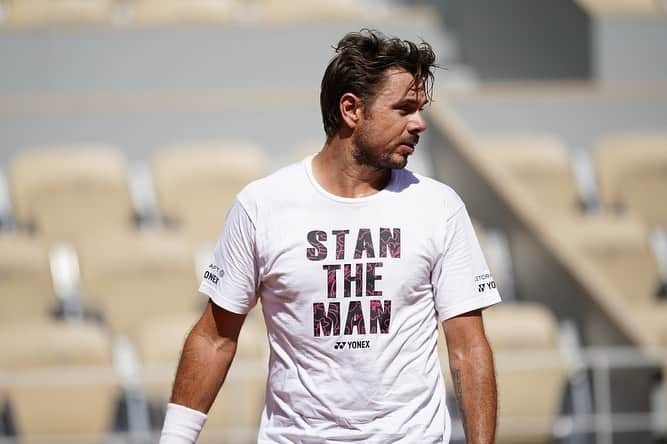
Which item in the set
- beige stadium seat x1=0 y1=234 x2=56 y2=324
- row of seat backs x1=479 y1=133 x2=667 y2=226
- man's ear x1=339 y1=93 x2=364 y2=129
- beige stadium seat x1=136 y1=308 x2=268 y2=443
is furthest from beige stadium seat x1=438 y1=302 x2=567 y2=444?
man's ear x1=339 y1=93 x2=364 y2=129

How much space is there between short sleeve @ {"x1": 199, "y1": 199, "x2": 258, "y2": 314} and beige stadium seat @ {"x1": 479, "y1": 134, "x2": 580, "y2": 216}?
4570mm

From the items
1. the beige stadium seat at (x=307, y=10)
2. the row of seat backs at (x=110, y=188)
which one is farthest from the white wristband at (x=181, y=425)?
the beige stadium seat at (x=307, y=10)

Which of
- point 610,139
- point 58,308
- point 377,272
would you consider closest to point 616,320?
point 610,139

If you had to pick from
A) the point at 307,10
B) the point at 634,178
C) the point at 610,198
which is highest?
the point at 307,10

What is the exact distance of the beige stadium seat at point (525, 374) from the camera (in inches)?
215

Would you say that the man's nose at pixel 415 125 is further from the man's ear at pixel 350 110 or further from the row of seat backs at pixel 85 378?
the row of seat backs at pixel 85 378

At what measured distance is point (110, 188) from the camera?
6641 mm

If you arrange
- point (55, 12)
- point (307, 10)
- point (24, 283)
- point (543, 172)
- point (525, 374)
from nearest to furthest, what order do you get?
point (525, 374), point (24, 283), point (543, 172), point (55, 12), point (307, 10)

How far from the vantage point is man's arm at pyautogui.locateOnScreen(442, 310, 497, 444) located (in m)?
2.54

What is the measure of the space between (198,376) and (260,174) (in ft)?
13.7

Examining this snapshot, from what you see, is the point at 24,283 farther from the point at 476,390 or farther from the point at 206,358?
the point at 476,390

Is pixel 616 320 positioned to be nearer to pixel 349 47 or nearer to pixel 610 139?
pixel 610 139

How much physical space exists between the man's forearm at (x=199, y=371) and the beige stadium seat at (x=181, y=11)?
5.77 m

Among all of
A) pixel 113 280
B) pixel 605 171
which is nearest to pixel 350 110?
pixel 113 280
